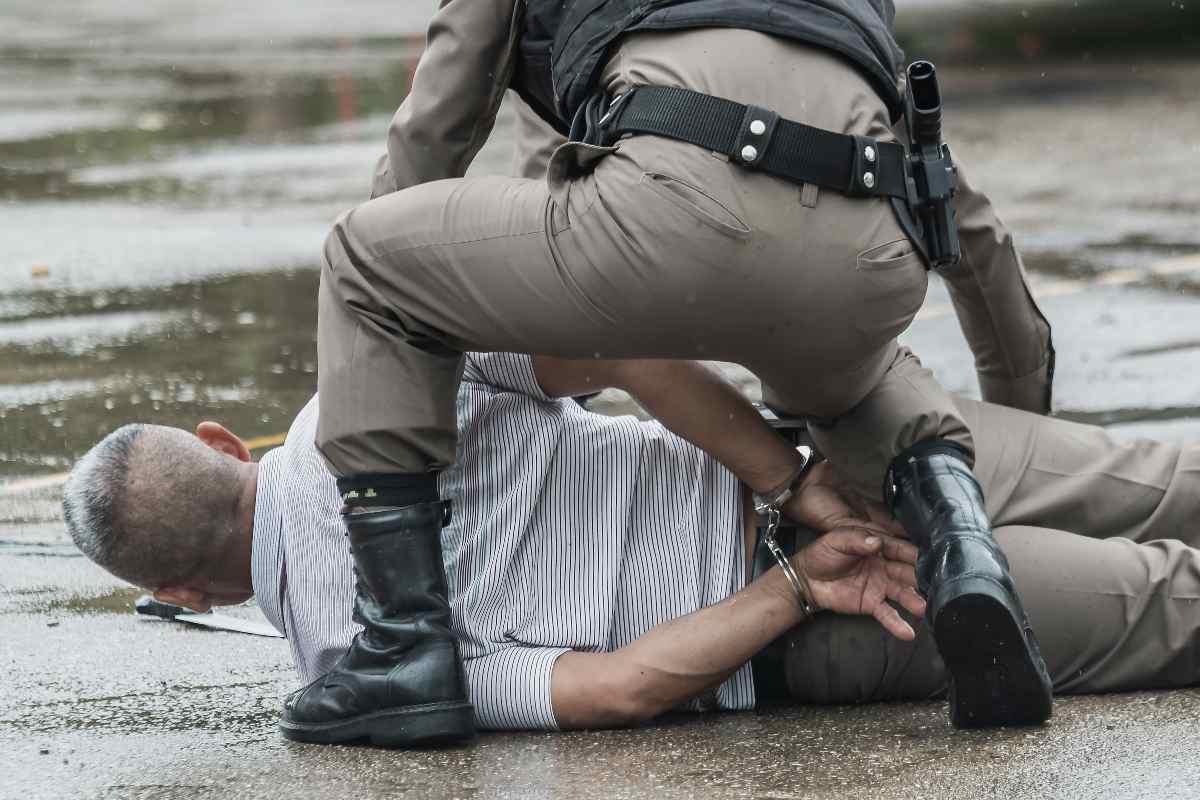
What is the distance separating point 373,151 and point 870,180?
7.98m

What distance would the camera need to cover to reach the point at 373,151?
10.5m

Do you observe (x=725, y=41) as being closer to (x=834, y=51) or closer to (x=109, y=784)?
(x=834, y=51)


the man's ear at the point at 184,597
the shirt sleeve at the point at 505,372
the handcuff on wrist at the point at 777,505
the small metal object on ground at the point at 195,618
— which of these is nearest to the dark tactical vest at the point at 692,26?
the shirt sleeve at the point at 505,372

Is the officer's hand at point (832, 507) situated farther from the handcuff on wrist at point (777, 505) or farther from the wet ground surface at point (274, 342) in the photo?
the wet ground surface at point (274, 342)

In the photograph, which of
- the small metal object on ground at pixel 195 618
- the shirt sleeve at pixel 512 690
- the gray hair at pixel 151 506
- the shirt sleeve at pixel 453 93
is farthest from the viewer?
the small metal object on ground at pixel 195 618

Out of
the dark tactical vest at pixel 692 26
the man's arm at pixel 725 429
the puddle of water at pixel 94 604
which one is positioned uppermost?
the dark tactical vest at pixel 692 26

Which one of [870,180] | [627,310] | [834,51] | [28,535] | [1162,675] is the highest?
[834,51]

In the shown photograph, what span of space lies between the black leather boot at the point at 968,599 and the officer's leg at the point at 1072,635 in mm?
235

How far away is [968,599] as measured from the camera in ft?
9.35

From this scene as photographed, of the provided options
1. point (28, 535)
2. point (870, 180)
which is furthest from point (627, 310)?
point (28, 535)

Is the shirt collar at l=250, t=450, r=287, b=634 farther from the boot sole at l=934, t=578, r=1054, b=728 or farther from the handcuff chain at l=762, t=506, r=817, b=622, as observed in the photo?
the boot sole at l=934, t=578, r=1054, b=728

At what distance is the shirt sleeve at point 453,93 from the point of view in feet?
10.3

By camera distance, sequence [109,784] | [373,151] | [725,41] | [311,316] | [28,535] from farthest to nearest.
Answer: [373,151]
[311,316]
[28,535]
[109,784]
[725,41]

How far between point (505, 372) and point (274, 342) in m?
3.26
